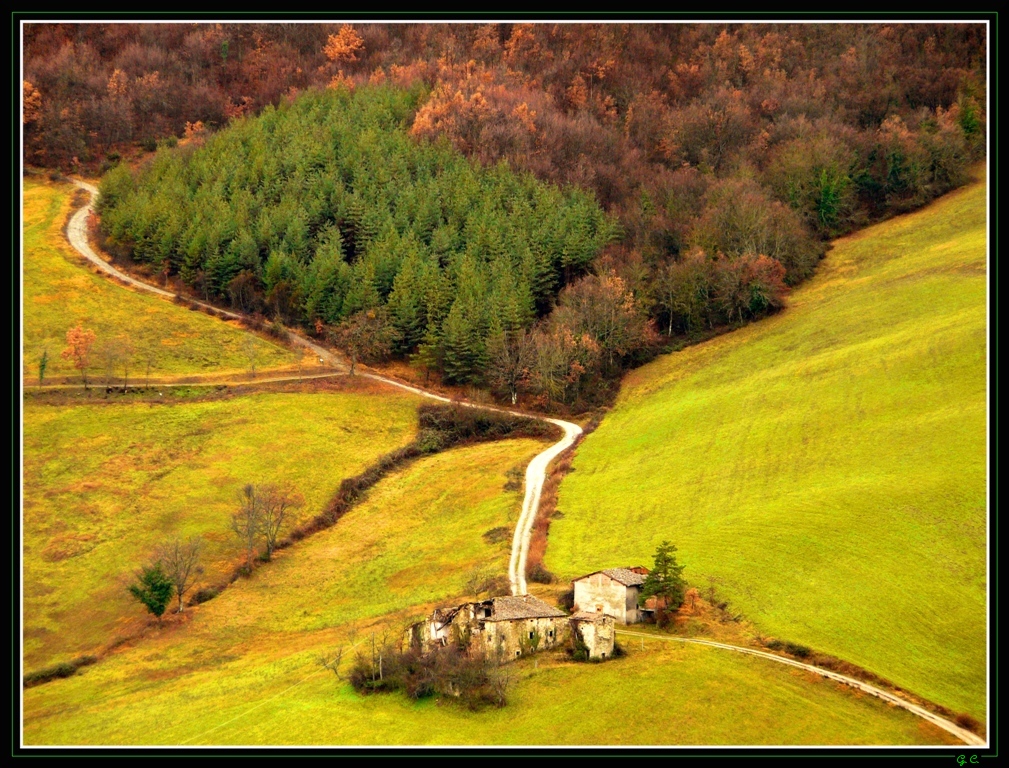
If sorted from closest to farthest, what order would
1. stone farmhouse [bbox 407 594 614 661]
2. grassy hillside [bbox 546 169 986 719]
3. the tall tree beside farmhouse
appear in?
stone farmhouse [bbox 407 594 614 661], grassy hillside [bbox 546 169 986 719], the tall tree beside farmhouse

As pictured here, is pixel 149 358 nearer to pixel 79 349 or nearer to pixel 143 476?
pixel 79 349

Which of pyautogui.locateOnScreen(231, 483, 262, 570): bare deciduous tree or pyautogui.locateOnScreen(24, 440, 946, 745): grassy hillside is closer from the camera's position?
pyautogui.locateOnScreen(24, 440, 946, 745): grassy hillside

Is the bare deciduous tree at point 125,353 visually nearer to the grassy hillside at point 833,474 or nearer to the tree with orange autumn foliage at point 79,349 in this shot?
the tree with orange autumn foliage at point 79,349

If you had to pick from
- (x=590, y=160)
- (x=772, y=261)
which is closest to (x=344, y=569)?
(x=772, y=261)

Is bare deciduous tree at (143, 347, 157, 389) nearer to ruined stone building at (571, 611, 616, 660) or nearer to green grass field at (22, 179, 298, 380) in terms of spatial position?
green grass field at (22, 179, 298, 380)

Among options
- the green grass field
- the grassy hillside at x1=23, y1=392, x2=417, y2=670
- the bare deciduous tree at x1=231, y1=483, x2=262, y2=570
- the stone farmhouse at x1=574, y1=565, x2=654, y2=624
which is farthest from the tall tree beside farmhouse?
the green grass field

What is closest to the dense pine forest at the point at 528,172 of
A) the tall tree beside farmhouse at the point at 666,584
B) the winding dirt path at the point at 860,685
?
the tall tree beside farmhouse at the point at 666,584
